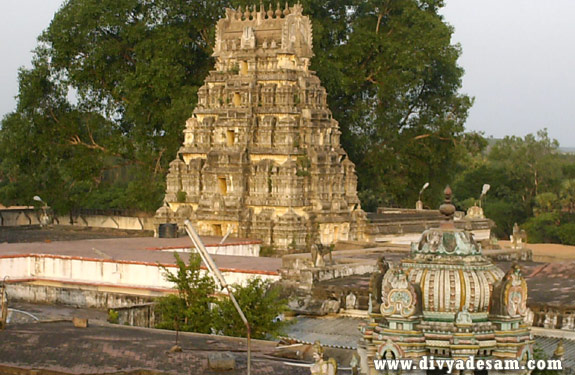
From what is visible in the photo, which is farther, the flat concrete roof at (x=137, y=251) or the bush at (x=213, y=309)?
the flat concrete roof at (x=137, y=251)

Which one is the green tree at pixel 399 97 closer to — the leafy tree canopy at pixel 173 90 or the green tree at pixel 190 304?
the leafy tree canopy at pixel 173 90

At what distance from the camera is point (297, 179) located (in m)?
49.5

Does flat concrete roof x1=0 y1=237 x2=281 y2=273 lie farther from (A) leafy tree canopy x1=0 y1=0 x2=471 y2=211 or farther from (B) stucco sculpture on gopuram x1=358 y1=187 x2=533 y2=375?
(B) stucco sculpture on gopuram x1=358 y1=187 x2=533 y2=375

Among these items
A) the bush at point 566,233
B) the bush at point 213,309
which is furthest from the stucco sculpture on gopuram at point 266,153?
the bush at point 566,233

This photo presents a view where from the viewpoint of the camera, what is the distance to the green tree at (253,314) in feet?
91.4

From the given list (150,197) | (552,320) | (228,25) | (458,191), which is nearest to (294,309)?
(552,320)

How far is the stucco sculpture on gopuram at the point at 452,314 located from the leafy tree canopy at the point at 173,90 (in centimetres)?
4207

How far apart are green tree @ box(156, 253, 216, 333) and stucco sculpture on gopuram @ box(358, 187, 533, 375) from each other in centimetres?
1055

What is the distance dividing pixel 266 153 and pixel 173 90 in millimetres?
11187

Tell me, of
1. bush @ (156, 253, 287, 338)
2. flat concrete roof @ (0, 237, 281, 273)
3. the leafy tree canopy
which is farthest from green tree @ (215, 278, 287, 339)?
the leafy tree canopy

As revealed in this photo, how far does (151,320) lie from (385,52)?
106 ft

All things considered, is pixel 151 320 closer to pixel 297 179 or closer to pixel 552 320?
pixel 552 320

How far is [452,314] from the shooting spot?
18.1 meters

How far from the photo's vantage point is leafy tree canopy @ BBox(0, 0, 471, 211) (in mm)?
61531
